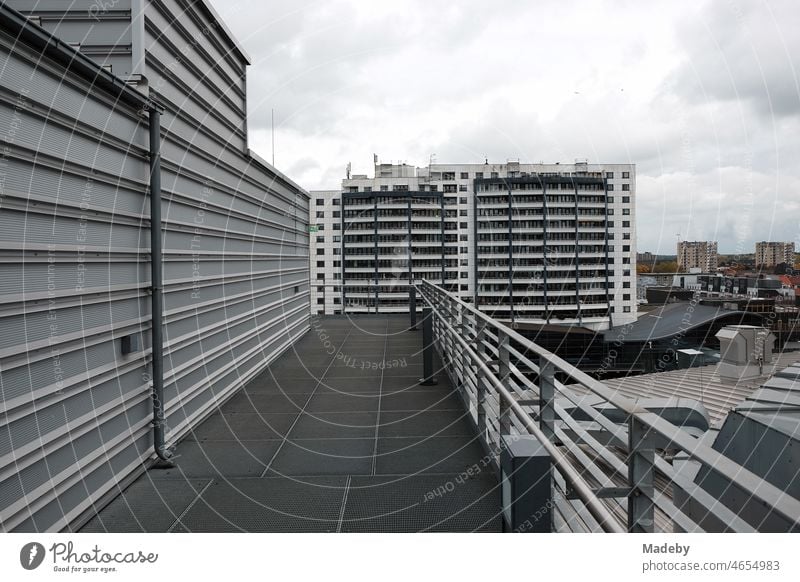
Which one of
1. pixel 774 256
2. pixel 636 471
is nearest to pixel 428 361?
pixel 636 471

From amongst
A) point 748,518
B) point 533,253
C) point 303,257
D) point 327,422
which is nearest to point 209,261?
point 327,422

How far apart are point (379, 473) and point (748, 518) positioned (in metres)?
2.06

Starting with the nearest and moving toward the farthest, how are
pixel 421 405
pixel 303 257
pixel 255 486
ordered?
1. pixel 255 486
2. pixel 421 405
3. pixel 303 257

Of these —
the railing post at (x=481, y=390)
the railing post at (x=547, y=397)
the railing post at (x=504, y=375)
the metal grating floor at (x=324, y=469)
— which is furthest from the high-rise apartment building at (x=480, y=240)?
the railing post at (x=547, y=397)

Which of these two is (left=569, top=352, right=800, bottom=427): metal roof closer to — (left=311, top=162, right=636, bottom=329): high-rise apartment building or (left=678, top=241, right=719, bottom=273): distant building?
(left=678, top=241, right=719, bottom=273): distant building

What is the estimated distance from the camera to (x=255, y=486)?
2.95m


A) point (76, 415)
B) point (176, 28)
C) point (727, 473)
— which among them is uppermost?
point (176, 28)

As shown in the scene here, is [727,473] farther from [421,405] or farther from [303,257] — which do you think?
[303,257]

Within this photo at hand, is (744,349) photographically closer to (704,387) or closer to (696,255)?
(704,387)
